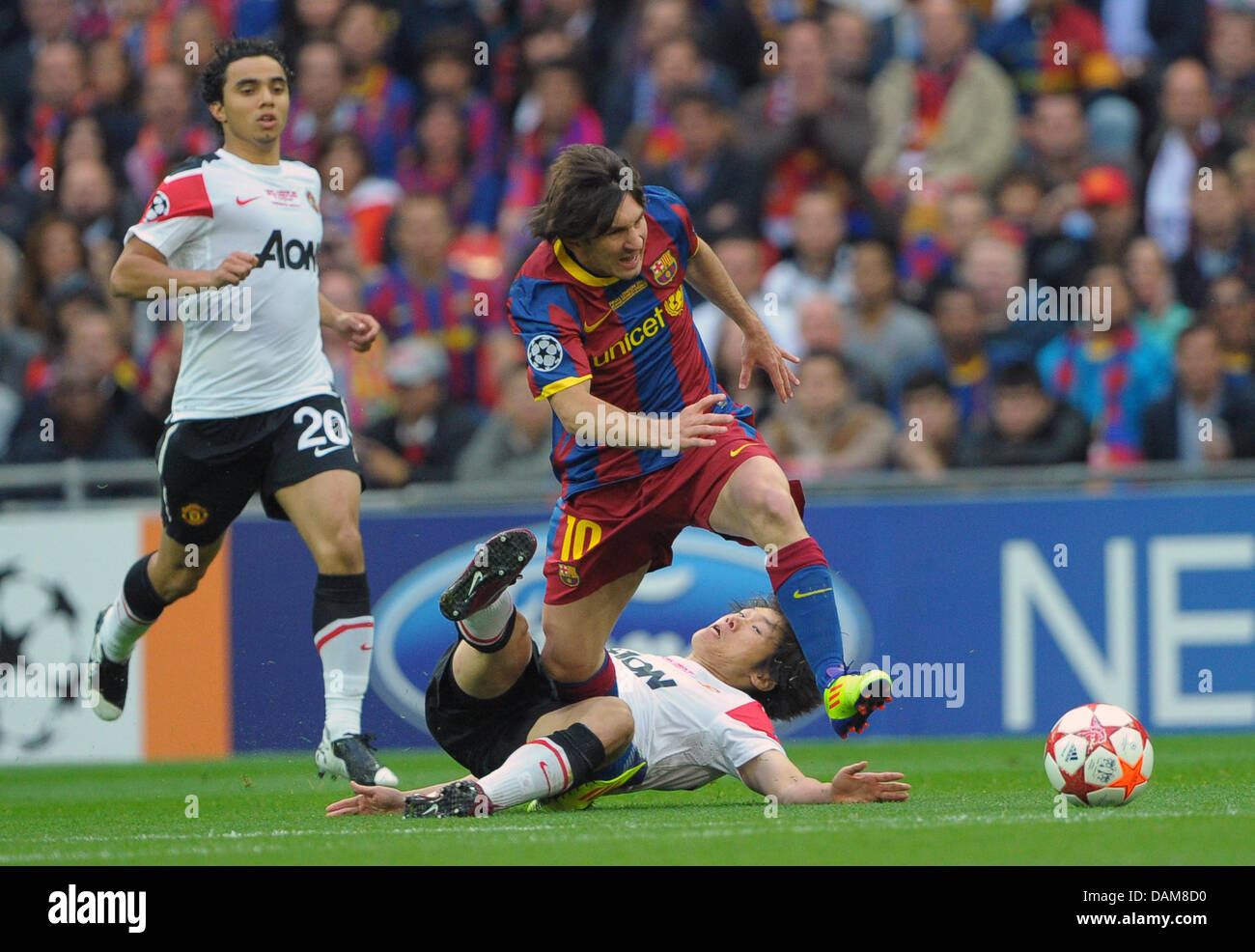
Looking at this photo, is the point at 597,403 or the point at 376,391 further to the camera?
the point at 376,391

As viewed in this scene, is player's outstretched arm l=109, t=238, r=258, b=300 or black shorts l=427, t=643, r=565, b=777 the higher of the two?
player's outstretched arm l=109, t=238, r=258, b=300

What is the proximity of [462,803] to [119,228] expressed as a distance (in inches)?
328

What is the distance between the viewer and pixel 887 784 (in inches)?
264

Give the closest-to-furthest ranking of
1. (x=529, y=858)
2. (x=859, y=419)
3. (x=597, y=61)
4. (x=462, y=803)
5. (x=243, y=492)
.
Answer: (x=529, y=858) → (x=462, y=803) → (x=243, y=492) → (x=859, y=419) → (x=597, y=61)

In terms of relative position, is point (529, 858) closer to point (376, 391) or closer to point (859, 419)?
point (859, 419)

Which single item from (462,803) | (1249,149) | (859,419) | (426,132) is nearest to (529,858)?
(462,803)

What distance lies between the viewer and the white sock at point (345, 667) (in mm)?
7430

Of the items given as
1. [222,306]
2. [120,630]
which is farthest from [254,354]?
[120,630]

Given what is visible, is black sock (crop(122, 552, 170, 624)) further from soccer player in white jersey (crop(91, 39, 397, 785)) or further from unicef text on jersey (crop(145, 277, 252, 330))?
unicef text on jersey (crop(145, 277, 252, 330))

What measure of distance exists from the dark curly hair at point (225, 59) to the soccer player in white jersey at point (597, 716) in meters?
2.52

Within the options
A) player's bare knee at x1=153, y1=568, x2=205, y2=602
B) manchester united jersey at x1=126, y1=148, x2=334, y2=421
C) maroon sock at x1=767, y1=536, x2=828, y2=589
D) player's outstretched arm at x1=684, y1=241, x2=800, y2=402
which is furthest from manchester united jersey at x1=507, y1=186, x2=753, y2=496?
player's bare knee at x1=153, y1=568, x2=205, y2=602

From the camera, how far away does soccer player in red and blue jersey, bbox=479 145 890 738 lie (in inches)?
261

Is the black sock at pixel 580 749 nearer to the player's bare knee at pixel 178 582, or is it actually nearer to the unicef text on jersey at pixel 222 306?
the player's bare knee at pixel 178 582

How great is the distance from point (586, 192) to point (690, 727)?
1.98 m
